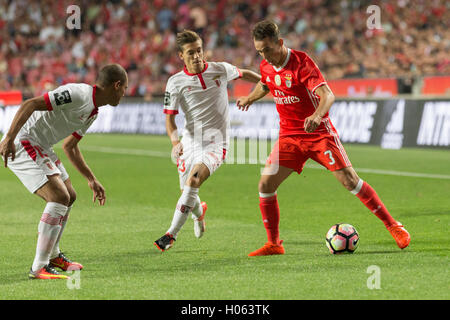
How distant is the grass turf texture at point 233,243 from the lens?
580 cm

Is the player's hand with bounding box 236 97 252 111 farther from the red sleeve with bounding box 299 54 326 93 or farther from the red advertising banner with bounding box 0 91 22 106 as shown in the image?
the red advertising banner with bounding box 0 91 22 106

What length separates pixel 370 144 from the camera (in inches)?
757

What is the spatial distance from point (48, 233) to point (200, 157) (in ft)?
7.21

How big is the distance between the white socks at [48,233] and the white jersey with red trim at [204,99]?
2180mm

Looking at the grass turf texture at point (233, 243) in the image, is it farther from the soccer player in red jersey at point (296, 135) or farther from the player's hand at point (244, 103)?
the player's hand at point (244, 103)

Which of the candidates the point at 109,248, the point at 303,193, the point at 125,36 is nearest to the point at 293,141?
the point at 109,248

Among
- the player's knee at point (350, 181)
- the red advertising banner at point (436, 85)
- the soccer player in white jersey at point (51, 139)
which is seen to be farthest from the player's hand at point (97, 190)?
the red advertising banner at point (436, 85)

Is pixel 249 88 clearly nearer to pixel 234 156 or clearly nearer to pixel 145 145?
pixel 145 145

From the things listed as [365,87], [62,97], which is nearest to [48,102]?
[62,97]

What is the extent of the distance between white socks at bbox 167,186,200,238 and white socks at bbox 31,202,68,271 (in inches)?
60.9

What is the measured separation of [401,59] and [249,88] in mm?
4770

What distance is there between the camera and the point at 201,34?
29812 mm

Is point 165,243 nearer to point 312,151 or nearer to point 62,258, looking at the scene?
point 62,258

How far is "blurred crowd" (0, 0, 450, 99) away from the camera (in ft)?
76.6
